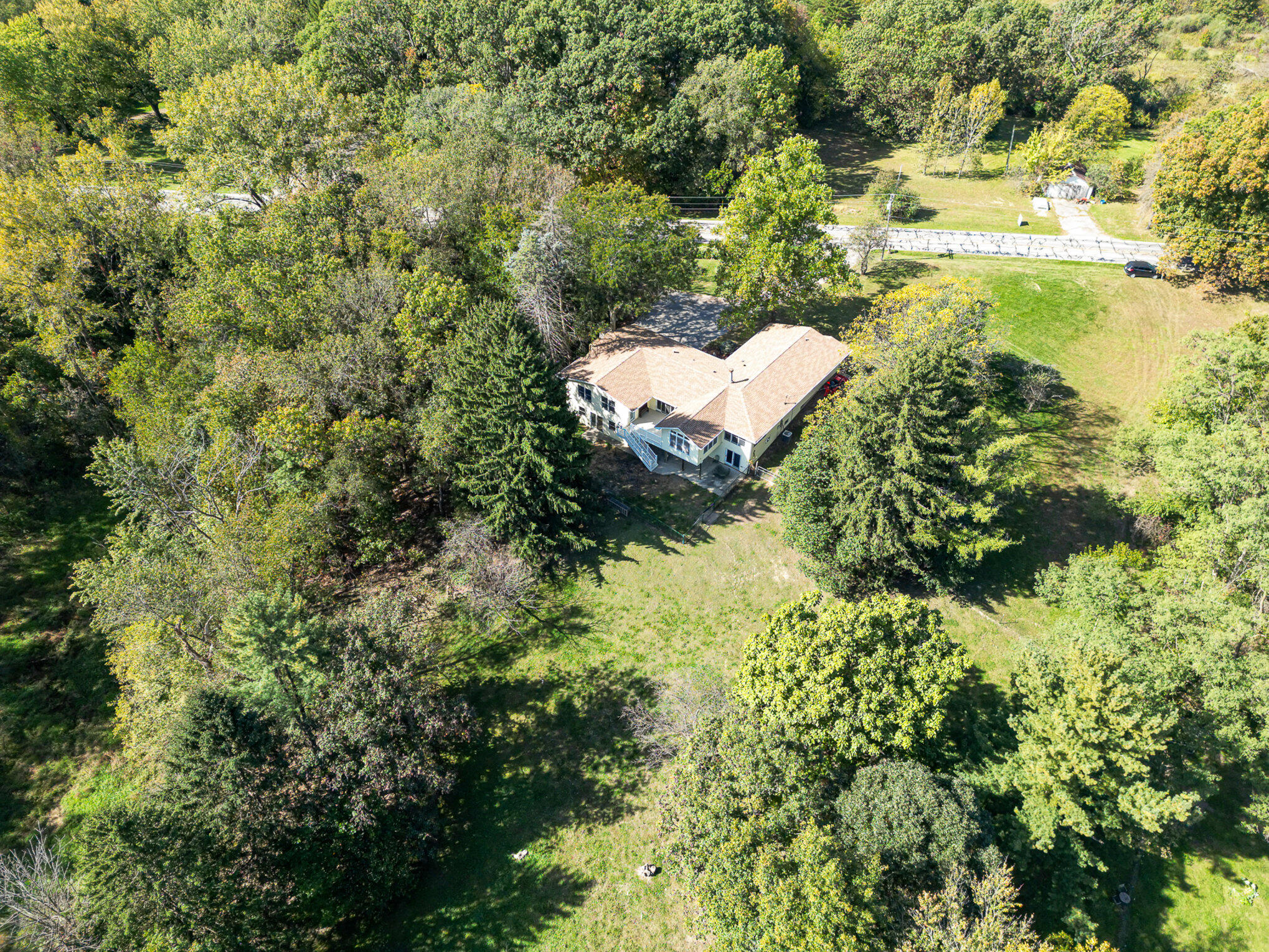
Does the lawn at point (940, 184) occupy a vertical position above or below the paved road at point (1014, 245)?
above

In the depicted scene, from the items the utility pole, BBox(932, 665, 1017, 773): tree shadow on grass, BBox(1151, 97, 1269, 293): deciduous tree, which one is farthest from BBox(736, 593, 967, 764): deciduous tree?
BBox(1151, 97, 1269, 293): deciduous tree

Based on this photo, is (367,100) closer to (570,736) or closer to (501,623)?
(501,623)

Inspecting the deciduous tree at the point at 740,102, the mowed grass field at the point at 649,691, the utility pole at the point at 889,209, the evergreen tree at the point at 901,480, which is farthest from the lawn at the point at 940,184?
the evergreen tree at the point at 901,480

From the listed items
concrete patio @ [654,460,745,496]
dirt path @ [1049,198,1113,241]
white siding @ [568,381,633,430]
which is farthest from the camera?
dirt path @ [1049,198,1113,241]

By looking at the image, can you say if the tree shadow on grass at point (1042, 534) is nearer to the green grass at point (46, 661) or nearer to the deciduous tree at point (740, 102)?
the deciduous tree at point (740, 102)

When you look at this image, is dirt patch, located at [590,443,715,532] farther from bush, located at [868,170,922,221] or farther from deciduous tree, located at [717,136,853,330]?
bush, located at [868,170,922,221]

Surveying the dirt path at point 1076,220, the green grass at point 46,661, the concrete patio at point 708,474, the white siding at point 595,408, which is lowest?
the green grass at point 46,661
